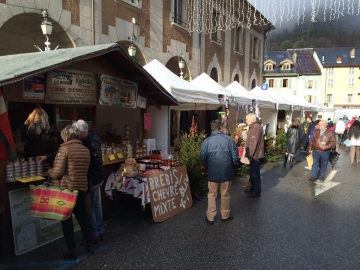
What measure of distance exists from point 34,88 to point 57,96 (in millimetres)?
391

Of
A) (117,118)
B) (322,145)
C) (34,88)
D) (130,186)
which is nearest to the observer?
(34,88)

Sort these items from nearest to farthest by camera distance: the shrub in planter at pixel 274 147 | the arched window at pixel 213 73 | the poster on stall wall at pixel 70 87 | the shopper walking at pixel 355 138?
the poster on stall wall at pixel 70 87
the shopper walking at pixel 355 138
the shrub in planter at pixel 274 147
the arched window at pixel 213 73

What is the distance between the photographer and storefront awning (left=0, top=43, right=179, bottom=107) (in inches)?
130

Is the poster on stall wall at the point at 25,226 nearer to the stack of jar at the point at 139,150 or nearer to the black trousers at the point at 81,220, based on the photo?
the black trousers at the point at 81,220

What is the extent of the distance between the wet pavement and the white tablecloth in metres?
0.44

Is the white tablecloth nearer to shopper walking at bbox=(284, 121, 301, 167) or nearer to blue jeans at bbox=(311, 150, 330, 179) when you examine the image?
blue jeans at bbox=(311, 150, 330, 179)

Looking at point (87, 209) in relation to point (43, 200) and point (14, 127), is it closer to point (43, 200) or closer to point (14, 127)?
point (43, 200)

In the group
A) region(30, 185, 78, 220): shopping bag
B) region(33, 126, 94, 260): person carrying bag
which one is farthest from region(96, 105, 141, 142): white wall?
region(30, 185, 78, 220): shopping bag

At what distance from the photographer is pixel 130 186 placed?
4.92m

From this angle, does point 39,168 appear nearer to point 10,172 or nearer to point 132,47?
point 10,172

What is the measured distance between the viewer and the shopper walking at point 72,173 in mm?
3439

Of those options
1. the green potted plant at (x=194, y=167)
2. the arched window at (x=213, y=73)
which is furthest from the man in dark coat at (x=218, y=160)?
the arched window at (x=213, y=73)

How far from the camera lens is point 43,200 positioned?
136 inches

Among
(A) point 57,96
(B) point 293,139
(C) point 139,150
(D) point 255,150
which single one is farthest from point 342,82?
(A) point 57,96
